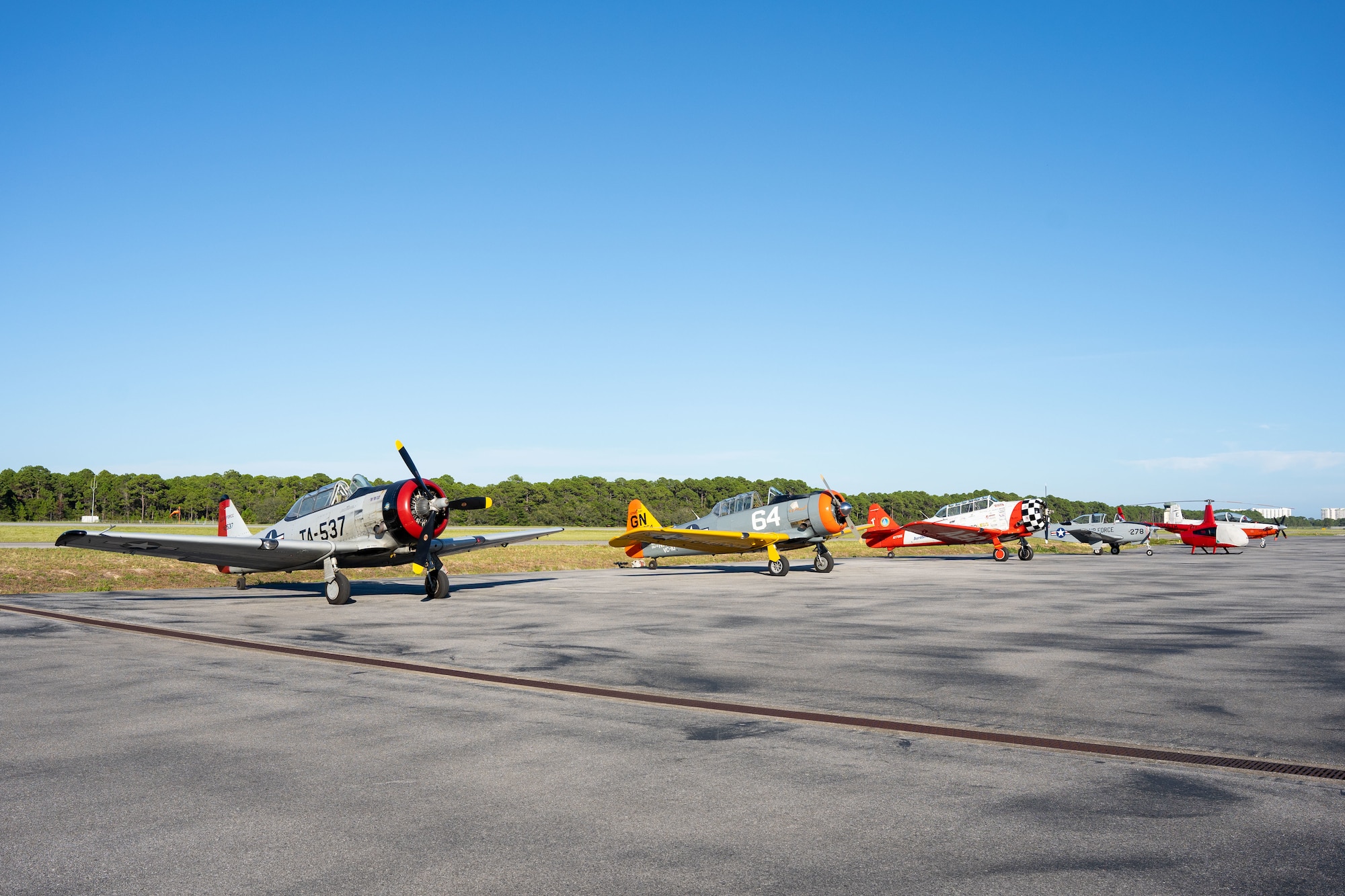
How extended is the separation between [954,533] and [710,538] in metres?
16.6

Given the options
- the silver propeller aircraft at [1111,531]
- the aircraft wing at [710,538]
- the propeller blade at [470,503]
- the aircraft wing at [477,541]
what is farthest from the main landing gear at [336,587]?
the silver propeller aircraft at [1111,531]

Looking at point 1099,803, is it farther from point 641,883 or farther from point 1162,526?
point 1162,526

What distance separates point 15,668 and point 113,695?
100 inches

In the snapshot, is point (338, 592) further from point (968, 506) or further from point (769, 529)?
point (968, 506)

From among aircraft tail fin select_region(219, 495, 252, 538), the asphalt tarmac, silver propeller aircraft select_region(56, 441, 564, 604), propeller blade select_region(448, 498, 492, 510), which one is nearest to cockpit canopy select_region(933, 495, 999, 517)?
the asphalt tarmac

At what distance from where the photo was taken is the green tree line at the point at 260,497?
11794 centimetres

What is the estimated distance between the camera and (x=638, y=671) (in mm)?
9039

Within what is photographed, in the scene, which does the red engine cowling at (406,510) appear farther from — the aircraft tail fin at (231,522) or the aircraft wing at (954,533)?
the aircraft wing at (954,533)

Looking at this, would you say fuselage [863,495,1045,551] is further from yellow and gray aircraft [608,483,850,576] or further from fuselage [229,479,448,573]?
fuselage [229,479,448,573]

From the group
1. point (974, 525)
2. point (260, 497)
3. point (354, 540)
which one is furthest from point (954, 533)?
point (260, 497)

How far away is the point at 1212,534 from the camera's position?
44625 mm

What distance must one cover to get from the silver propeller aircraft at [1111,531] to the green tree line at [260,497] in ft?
204

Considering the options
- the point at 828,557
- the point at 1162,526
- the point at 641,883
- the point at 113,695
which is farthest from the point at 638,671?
the point at 1162,526

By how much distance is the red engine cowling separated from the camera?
18312mm
